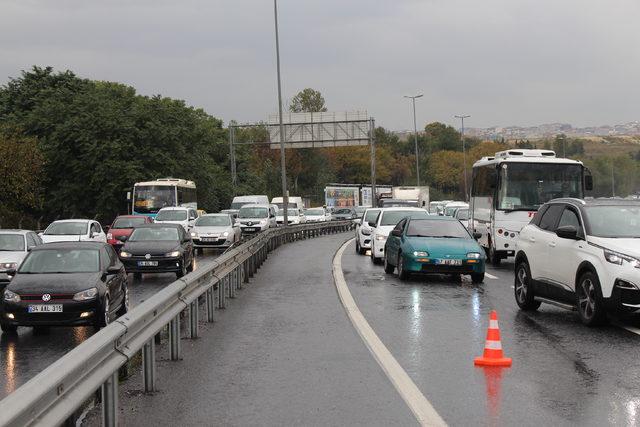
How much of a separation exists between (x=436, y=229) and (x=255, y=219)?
2909 cm

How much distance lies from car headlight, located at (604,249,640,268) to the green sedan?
771cm

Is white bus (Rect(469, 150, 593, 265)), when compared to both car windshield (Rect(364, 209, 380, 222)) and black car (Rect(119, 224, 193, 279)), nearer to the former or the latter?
car windshield (Rect(364, 209, 380, 222))

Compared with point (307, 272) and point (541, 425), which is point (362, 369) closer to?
point (541, 425)

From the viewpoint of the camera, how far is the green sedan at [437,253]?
765 inches

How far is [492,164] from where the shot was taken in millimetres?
26469

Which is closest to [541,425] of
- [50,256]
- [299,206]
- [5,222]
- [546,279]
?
[546,279]

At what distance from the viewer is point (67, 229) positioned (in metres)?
28.5

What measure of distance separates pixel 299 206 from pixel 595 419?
6871 cm

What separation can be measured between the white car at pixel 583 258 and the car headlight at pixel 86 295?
6.44 meters

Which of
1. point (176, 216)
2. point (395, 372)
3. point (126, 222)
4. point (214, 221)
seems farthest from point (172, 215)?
point (395, 372)

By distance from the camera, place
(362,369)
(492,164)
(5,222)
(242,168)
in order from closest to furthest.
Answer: (362,369) < (492,164) < (5,222) < (242,168)

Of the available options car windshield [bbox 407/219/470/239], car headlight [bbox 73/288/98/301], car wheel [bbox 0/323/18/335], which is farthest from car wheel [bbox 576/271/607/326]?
car windshield [bbox 407/219/470/239]

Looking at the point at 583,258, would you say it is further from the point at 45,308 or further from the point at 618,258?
the point at 45,308

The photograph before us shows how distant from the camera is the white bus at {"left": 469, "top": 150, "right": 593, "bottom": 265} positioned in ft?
83.1
